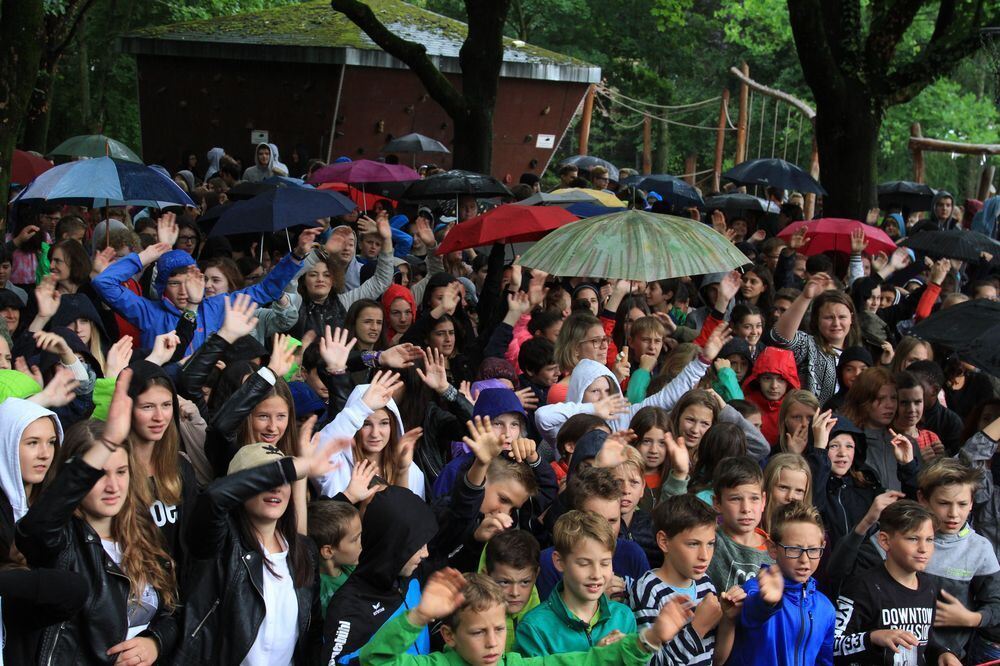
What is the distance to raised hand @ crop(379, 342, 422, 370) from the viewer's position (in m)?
7.03

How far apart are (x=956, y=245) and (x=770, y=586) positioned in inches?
301

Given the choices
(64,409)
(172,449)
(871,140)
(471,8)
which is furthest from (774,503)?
Answer: (471,8)

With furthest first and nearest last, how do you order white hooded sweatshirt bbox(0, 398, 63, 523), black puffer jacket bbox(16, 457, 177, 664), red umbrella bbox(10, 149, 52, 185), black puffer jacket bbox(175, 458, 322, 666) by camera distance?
1. red umbrella bbox(10, 149, 52, 185)
2. white hooded sweatshirt bbox(0, 398, 63, 523)
3. black puffer jacket bbox(175, 458, 322, 666)
4. black puffer jacket bbox(16, 457, 177, 664)

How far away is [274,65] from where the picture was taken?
22.5 meters

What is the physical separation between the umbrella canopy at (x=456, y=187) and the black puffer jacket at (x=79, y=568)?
7.75 metres

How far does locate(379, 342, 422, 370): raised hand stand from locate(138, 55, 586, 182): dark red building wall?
49.0 ft

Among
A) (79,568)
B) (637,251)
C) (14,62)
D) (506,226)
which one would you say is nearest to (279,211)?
(506,226)

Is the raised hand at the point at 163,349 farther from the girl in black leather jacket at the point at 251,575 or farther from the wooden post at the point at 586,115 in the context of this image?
the wooden post at the point at 586,115

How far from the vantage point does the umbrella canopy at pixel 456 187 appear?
12.1 meters

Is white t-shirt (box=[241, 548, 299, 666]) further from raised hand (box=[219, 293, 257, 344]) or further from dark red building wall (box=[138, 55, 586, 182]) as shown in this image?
dark red building wall (box=[138, 55, 586, 182])

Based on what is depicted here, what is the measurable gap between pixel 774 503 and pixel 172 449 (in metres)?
2.81

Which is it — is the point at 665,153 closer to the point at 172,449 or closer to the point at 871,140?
the point at 871,140

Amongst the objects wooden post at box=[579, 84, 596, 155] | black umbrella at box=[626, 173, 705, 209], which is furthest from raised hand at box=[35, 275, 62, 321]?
wooden post at box=[579, 84, 596, 155]

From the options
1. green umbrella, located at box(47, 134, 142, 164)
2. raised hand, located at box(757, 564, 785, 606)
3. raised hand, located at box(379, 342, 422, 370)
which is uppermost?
green umbrella, located at box(47, 134, 142, 164)
